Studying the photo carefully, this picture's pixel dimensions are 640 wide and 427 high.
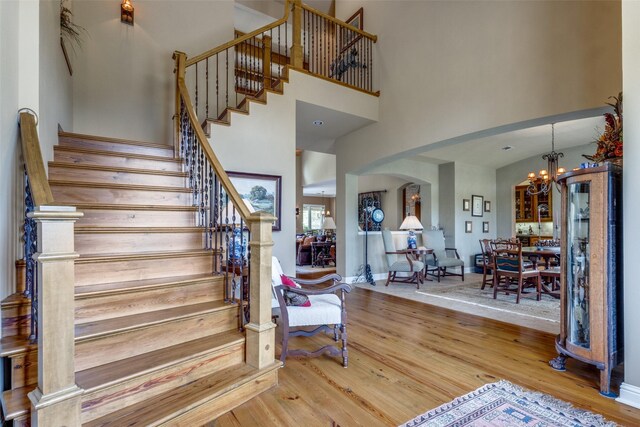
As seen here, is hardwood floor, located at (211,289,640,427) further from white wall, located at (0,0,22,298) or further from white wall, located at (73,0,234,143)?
white wall, located at (73,0,234,143)

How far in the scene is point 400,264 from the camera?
20.2ft

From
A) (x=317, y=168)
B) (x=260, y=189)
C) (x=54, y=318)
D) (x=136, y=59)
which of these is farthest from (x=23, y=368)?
(x=317, y=168)

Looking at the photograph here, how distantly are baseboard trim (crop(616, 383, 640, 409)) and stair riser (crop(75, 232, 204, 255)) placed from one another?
337cm

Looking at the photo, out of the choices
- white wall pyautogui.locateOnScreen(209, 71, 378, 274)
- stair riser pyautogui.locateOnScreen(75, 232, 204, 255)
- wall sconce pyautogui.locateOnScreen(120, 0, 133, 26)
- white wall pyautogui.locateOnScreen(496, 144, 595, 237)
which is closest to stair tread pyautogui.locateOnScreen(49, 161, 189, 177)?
white wall pyautogui.locateOnScreen(209, 71, 378, 274)

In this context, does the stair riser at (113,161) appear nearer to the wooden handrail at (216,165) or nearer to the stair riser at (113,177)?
the stair riser at (113,177)

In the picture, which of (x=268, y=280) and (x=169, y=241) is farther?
(x=169, y=241)

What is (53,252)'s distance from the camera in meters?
1.42

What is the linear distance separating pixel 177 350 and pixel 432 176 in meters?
7.38

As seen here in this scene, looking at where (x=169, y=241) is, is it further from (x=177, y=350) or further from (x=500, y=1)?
(x=500, y=1)

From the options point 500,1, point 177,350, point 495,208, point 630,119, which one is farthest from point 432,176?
point 177,350

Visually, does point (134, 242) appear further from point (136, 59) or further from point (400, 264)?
point (400, 264)

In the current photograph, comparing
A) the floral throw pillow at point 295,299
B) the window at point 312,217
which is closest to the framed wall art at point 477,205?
the floral throw pillow at point 295,299

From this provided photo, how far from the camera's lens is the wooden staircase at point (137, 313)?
5.63 ft

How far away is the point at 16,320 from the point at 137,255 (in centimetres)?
80
